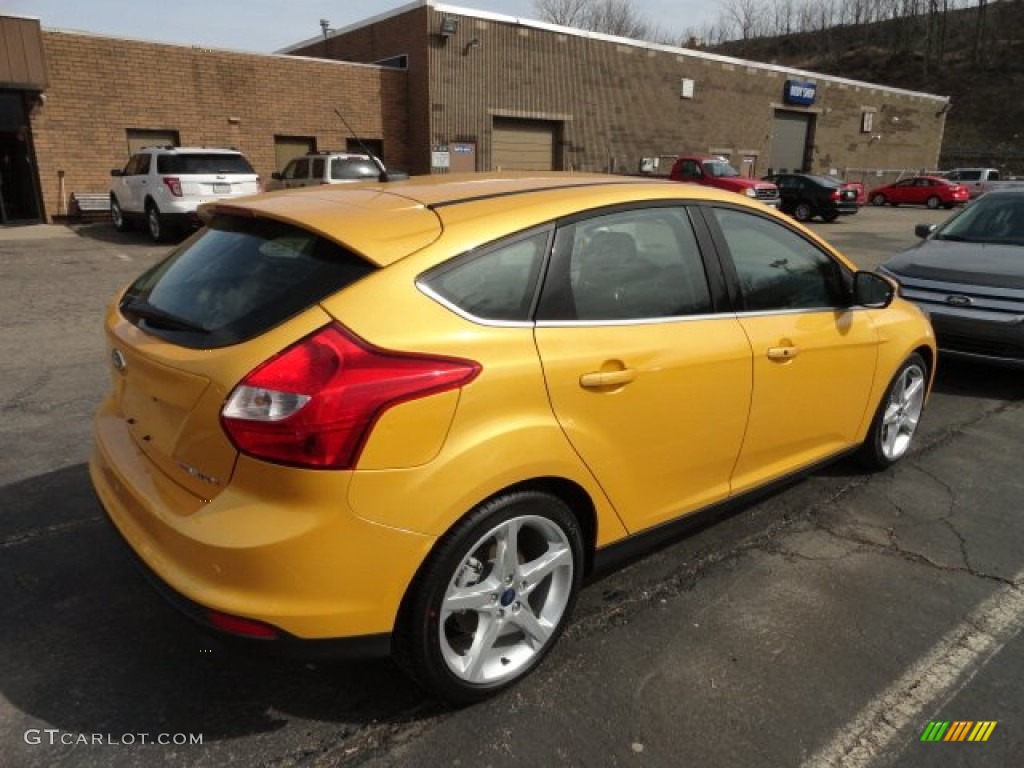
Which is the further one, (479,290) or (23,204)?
(23,204)

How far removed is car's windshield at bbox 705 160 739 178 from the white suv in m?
14.0

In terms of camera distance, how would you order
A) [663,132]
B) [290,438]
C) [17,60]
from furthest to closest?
[663,132] → [17,60] → [290,438]

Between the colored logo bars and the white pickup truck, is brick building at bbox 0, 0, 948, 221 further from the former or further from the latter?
the colored logo bars

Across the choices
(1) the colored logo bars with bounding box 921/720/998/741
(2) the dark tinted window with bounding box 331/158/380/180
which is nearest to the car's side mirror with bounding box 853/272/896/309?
(1) the colored logo bars with bounding box 921/720/998/741

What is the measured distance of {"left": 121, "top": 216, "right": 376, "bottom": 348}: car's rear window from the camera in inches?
85.5

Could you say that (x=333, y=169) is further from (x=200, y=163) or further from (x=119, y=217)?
(x=119, y=217)

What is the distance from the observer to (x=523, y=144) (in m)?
25.8

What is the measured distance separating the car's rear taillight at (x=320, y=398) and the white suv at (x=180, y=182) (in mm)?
12733

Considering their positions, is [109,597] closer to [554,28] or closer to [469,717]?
[469,717]

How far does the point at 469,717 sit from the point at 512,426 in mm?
939

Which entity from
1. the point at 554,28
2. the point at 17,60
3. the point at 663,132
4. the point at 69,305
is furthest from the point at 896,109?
the point at 69,305

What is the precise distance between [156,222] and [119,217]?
2753 mm

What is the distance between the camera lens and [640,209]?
9.36 feet

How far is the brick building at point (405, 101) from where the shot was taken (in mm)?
18078
